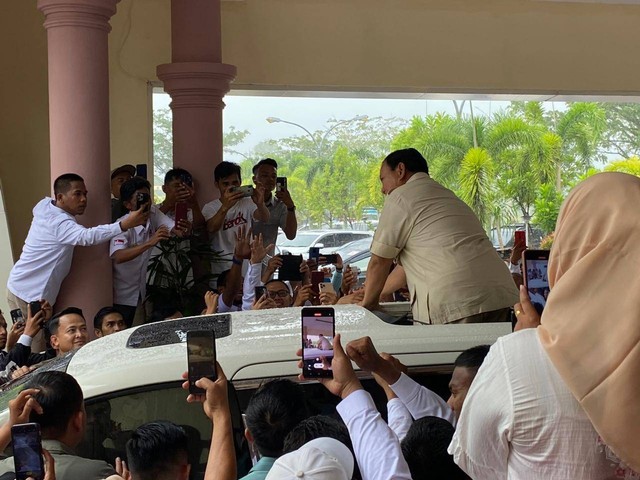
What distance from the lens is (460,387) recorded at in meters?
3.63

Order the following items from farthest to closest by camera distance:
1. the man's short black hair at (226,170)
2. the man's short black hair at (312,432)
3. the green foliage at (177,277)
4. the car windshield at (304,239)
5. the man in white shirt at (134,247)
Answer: the car windshield at (304,239), the man's short black hair at (226,170), the green foliage at (177,277), the man in white shirt at (134,247), the man's short black hair at (312,432)

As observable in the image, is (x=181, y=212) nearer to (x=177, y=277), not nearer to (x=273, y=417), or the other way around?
(x=177, y=277)

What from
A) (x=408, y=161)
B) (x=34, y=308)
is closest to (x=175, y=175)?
(x=34, y=308)

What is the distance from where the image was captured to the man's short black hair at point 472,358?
361 centimetres

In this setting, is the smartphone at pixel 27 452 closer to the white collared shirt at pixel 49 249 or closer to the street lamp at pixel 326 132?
the white collared shirt at pixel 49 249

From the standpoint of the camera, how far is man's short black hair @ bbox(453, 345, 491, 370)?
361 centimetres

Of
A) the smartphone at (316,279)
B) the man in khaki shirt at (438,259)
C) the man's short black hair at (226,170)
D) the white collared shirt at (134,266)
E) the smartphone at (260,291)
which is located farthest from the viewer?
the man's short black hair at (226,170)

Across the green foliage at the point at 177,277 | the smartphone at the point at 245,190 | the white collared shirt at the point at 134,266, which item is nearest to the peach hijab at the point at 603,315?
the white collared shirt at the point at 134,266

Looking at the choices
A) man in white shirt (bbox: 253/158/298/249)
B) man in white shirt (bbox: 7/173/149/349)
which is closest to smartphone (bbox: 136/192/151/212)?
man in white shirt (bbox: 7/173/149/349)

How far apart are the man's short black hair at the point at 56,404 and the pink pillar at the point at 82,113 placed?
4.48 m

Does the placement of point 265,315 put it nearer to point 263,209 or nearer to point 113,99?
point 263,209

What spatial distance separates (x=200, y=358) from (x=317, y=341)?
17.5 inches

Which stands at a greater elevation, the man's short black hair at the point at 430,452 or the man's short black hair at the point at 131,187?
the man's short black hair at the point at 131,187

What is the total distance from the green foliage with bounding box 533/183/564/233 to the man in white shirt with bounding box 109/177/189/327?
2656 centimetres
